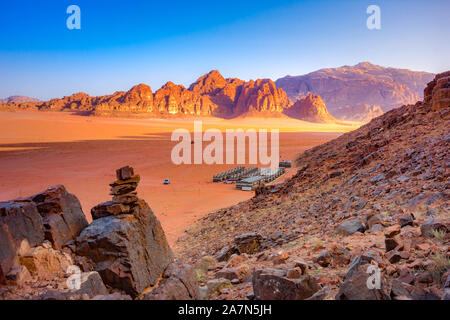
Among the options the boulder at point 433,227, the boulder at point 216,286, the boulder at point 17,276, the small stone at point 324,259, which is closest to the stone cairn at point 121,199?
the boulder at point 17,276

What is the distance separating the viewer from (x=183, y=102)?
155m

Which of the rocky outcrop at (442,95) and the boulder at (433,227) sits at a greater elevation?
the rocky outcrop at (442,95)

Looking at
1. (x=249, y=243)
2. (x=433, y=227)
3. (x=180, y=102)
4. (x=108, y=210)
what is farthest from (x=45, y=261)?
(x=180, y=102)

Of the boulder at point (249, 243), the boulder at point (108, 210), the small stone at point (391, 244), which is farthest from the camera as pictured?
the boulder at point (249, 243)

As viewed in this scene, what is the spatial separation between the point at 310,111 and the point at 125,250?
164 metres

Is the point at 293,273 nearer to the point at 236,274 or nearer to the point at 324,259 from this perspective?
the point at 324,259

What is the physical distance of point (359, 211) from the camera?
7141 mm

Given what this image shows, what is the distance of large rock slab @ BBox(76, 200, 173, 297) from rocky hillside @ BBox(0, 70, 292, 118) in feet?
390

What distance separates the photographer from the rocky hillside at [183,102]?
12888 cm

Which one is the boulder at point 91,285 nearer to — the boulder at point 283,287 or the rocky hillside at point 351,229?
the rocky hillside at point 351,229

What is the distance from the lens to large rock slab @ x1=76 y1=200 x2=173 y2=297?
16.2ft

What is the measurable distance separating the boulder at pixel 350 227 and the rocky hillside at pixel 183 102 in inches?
4736
